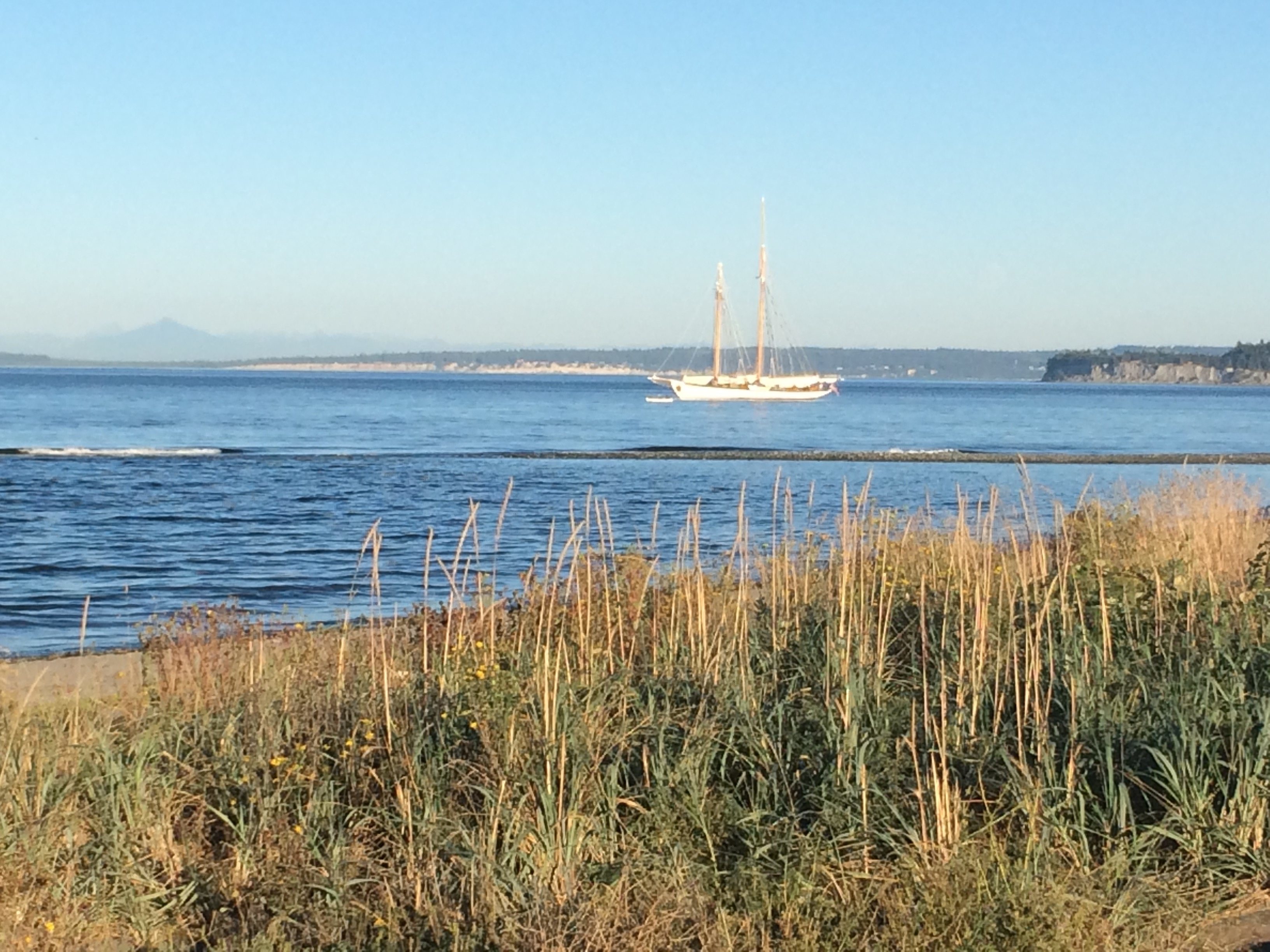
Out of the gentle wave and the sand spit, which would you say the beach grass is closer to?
the sand spit

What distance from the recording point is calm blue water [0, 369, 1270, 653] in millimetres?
19859

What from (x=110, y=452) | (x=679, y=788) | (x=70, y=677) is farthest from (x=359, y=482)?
(x=679, y=788)

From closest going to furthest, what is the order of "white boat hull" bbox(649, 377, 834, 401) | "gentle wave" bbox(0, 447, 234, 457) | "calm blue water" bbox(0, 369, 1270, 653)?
"calm blue water" bbox(0, 369, 1270, 653) → "gentle wave" bbox(0, 447, 234, 457) → "white boat hull" bbox(649, 377, 834, 401)

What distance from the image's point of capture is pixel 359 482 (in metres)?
39.5

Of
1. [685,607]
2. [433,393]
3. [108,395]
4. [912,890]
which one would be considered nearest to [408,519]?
[685,607]

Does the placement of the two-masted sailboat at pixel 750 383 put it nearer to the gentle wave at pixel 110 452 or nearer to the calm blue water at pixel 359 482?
the calm blue water at pixel 359 482

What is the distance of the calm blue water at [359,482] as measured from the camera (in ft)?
65.2

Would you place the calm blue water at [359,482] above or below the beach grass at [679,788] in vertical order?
below

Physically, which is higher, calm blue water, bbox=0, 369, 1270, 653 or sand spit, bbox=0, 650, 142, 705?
sand spit, bbox=0, 650, 142, 705

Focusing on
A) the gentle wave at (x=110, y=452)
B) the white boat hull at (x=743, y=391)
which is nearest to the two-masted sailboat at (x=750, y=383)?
the white boat hull at (x=743, y=391)

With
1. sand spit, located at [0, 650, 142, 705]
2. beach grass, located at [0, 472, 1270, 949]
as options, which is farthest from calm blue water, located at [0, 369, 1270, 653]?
beach grass, located at [0, 472, 1270, 949]

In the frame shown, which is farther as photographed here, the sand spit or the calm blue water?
the calm blue water

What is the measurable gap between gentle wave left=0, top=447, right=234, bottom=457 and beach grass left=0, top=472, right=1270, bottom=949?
141 ft

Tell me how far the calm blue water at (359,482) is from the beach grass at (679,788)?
18.1ft
